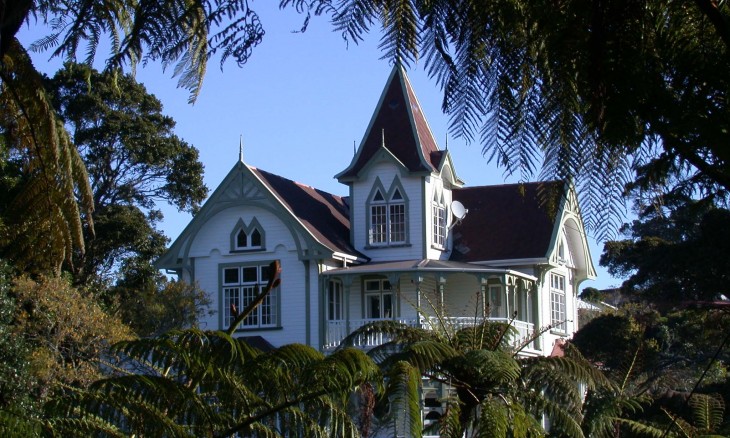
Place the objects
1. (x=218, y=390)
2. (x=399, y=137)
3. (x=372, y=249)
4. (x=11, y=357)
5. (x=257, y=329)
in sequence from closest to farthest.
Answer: (x=218, y=390), (x=11, y=357), (x=257, y=329), (x=372, y=249), (x=399, y=137)

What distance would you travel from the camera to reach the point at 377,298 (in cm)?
3534

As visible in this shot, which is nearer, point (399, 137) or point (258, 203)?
point (258, 203)

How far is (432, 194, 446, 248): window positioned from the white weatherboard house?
0.17 feet

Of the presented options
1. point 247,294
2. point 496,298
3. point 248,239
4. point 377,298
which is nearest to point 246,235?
point 248,239

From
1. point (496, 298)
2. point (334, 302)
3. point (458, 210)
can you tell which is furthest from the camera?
point (458, 210)

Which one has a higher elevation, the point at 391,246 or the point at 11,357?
the point at 391,246

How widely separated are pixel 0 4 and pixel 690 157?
234 cm

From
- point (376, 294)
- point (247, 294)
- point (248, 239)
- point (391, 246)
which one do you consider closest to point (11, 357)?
point (247, 294)

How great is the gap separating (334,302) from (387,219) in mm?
3273

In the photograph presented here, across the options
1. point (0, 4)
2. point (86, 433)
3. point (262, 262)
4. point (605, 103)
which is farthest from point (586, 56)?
point (262, 262)

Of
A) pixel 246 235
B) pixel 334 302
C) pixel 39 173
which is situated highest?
pixel 246 235

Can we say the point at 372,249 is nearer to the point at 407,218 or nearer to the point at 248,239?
the point at 407,218

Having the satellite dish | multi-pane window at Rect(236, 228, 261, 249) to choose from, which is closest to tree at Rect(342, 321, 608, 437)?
multi-pane window at Rect(236, 228, 261, 249)

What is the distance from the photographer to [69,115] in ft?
136
